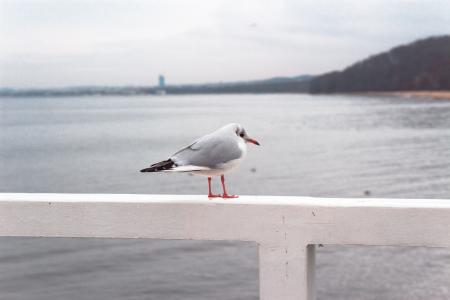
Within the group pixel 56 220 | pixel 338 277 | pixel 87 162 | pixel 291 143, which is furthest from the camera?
pixel 291 143

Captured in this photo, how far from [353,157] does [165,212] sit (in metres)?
32.0

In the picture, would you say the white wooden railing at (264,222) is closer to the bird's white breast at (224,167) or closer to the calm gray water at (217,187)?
the bird's white breast at (224,167)

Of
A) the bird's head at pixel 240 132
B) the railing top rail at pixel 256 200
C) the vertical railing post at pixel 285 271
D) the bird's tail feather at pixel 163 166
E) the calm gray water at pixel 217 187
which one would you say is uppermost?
the bird's head at pixel 240 132

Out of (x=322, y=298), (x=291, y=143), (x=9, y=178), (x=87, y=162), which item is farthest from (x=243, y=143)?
(x=291, y=143)

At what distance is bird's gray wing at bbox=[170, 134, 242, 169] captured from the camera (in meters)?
2.03

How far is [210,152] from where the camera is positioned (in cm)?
205

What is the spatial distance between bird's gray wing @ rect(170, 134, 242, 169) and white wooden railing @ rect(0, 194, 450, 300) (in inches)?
4.5

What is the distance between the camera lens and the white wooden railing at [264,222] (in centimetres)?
188

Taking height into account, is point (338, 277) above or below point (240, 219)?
below

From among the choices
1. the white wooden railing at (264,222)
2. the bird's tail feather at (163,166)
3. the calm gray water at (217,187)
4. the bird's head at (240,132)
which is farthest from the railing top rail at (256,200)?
the calm gray water at (217,187)

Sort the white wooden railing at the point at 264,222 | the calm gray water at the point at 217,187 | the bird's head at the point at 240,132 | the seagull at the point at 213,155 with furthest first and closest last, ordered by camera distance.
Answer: the calm gray water at the point at 217,187, the bird's head at the point at 240,132, the seagull at the point at 213,155, the white wooden railing at the point at 264,222

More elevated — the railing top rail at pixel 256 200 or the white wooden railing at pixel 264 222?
the railing top rail at pixel 256 200

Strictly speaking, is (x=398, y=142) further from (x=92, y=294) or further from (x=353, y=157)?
(x=92, y=294)

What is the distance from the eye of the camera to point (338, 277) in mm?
11492
